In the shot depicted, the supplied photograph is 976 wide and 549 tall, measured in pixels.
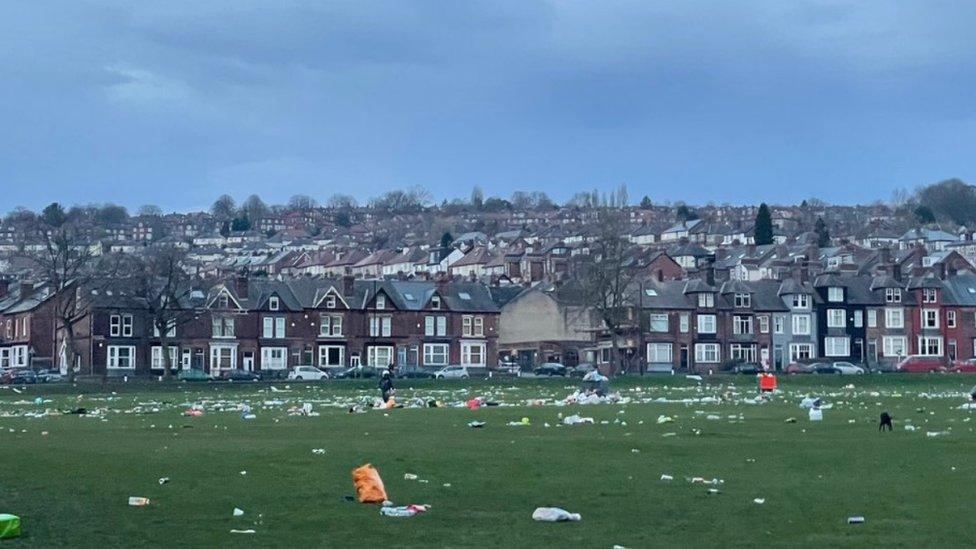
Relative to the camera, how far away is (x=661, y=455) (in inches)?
1171

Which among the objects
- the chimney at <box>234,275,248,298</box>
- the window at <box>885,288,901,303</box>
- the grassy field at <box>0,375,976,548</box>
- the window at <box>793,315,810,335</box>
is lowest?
the grassy field at <box>0,375,976,548</box>

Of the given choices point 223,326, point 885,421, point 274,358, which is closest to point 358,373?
point 274,358

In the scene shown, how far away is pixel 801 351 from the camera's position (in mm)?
137125

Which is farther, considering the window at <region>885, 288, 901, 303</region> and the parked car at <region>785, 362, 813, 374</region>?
the window at <region>885, 288, 901, 303</region>

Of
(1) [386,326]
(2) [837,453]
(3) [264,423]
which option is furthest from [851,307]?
(2) [837,453]

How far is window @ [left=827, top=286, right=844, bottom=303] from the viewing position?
138750 millimetres

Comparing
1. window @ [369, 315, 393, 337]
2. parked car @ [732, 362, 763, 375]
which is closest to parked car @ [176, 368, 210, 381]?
window @ [369, 315, 393, 337]

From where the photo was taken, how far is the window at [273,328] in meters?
125

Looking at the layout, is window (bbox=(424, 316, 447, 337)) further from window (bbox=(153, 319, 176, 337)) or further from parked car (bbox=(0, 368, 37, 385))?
parked car (bbox=(0, 368, 37, 385))

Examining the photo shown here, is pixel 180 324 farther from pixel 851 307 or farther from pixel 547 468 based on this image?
pixel 547 468

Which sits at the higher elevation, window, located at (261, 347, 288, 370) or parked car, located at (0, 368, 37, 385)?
window, located at (261, 347, 288, 370)

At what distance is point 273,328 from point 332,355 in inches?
214

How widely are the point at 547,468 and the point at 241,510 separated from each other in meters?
7.74

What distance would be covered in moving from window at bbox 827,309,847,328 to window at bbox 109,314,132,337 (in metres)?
60.4
